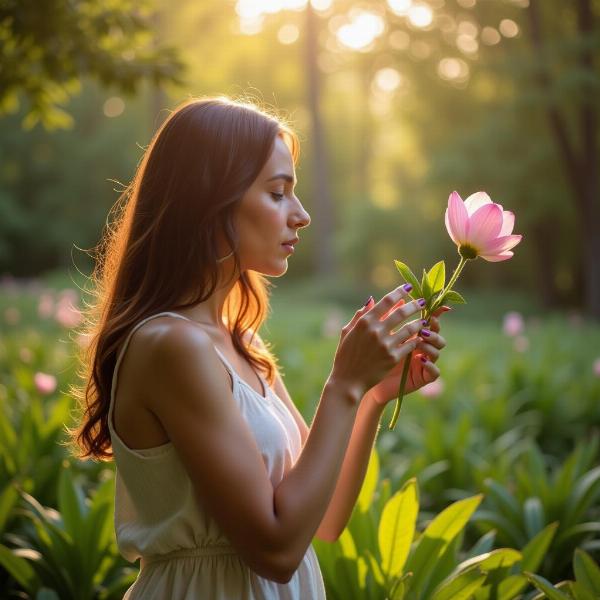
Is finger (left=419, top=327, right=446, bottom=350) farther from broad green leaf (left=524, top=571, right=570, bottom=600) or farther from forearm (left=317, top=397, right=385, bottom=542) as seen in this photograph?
broad green leaf (left=524, top=571, right=570, bottom=600)

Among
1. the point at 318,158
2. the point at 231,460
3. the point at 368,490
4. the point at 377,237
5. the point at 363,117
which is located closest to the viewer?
the point at 231,460

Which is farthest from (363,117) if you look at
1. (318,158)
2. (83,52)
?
(83,52)

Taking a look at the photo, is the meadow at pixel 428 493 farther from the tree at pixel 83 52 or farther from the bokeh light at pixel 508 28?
the bokeh light at pixel 508 28

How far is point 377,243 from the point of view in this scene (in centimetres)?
2380

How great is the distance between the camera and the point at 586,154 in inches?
614

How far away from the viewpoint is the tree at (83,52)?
3609 millimetres

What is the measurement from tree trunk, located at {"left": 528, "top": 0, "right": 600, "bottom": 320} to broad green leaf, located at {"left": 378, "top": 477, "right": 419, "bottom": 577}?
47.9 feet

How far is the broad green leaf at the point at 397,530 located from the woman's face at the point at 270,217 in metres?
0.81

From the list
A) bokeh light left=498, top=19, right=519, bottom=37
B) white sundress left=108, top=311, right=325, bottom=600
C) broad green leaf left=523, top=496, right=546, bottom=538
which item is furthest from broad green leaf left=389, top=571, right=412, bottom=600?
bokeh light left=498, top=19, right=519, bottom=37

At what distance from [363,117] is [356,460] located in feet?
115

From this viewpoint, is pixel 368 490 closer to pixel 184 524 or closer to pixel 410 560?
pixel 410 560

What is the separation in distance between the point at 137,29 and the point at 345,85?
35436mm

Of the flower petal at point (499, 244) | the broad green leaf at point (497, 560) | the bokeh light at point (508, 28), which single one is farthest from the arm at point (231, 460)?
the bokeh light at point (508, 28)

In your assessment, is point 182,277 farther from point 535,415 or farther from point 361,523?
point 535,415
